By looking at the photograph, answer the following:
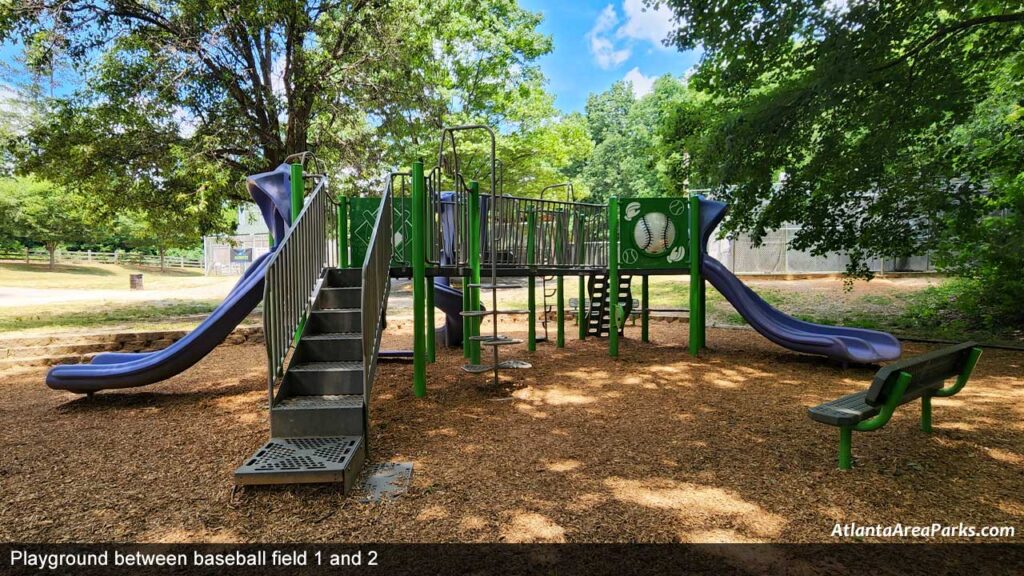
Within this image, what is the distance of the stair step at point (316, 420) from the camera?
3.82 meters

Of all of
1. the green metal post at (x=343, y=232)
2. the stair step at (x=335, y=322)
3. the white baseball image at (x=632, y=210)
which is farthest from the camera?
the white baseball image at (x=632, y=210)

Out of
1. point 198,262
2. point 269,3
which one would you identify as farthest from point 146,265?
point 269,3

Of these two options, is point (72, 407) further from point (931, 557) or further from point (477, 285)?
point (931, 557)

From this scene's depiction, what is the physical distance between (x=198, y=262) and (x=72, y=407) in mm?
41477

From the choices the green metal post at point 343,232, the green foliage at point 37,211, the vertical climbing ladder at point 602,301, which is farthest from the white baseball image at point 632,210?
the green foliage at point 37,211

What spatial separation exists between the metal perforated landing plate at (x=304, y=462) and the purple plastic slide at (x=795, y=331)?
644 cm

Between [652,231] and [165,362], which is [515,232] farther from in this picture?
[165,362]

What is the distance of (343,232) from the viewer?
6.89 meters

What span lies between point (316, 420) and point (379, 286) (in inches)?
59.8

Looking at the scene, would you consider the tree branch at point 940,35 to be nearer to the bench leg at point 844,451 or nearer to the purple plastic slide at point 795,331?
the purple plastic slide at point 795,331

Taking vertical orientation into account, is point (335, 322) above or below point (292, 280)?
below

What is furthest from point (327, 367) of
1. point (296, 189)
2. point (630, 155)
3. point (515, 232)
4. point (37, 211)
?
point (630, 155)

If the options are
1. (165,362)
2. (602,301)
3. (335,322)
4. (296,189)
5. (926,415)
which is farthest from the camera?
(602,301)

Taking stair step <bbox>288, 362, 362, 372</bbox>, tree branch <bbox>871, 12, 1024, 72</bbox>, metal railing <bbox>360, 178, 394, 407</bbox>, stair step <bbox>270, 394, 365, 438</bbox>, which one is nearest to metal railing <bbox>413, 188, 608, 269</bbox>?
metal railing <bbox>360, 178, 394, 407</bbox>
